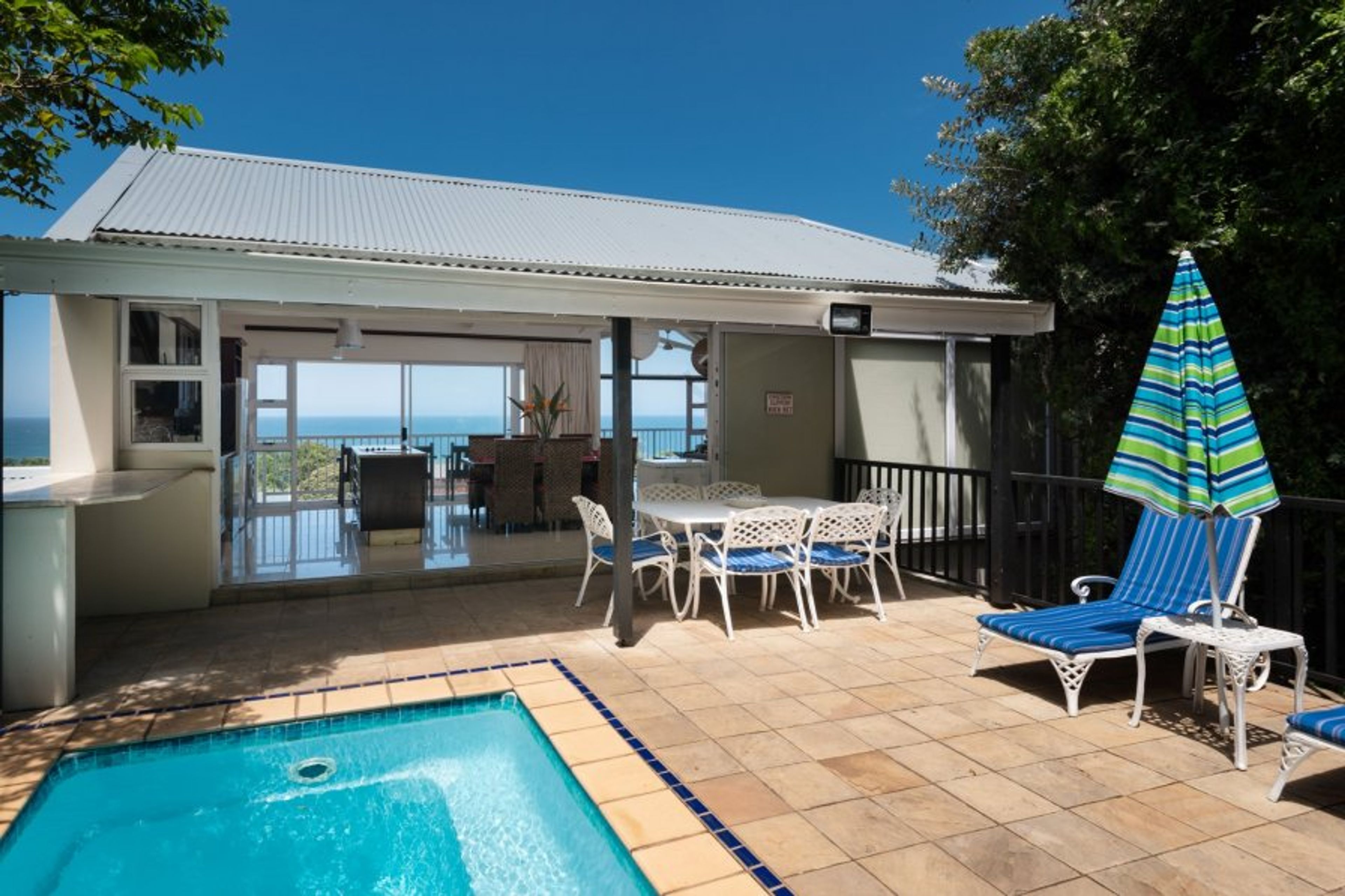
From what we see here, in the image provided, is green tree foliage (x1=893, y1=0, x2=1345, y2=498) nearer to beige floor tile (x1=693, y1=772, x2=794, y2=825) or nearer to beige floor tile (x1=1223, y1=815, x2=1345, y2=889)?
beige floor tile (x1=1223, y1=815, x2=1345, y2=889)

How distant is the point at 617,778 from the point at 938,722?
5.16ft

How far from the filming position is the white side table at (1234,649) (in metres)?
3.13

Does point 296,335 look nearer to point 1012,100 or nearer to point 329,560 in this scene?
point 329,560

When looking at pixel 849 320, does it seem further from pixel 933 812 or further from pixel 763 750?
pixel 933 812

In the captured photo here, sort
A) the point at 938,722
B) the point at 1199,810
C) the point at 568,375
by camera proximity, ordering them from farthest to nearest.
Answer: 1. the point at 568,375
2. the point at 938,722
3. the point at 1199,810

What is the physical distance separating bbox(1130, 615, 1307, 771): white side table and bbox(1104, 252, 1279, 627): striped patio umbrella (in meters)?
0.12

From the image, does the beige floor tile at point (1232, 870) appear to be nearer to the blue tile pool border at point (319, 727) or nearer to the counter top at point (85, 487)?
the blue tile pool border at point (319, 727)

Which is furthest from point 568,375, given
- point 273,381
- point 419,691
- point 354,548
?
point 419,691

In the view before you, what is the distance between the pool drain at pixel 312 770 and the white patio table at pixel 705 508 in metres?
2.55

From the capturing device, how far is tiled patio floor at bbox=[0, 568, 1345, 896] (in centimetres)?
246

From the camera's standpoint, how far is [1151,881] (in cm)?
230

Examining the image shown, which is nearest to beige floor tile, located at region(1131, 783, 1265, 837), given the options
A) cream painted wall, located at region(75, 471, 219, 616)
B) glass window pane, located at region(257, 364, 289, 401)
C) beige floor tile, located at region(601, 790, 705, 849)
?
beige floor tile, located at region(601, 790, 705, 849)

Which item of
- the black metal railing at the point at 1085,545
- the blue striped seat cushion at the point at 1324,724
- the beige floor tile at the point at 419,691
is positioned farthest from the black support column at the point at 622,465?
the blue striped seat cushion at the point at 1324,724

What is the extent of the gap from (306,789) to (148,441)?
394cm
